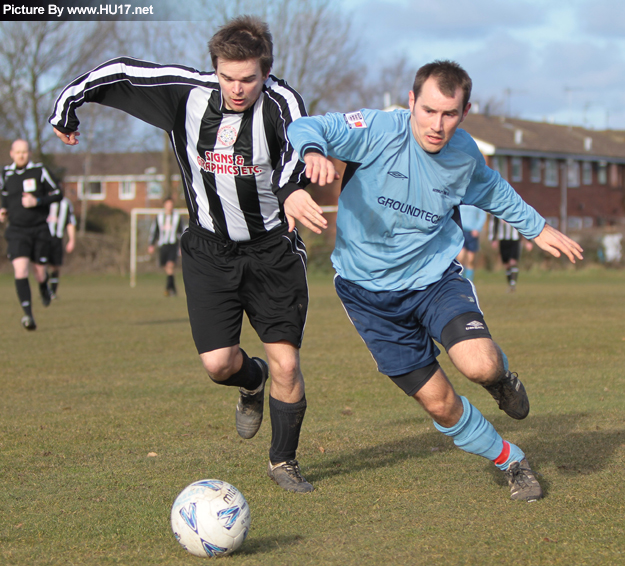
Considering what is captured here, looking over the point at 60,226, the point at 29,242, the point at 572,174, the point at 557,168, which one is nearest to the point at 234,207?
the point at 29,242

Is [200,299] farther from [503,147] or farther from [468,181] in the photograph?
[503,147]

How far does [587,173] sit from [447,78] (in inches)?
2017

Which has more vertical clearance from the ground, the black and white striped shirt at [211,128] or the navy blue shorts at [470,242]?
the black and white striped shirt at [211,128]

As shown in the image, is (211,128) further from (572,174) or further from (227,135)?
(572,174)

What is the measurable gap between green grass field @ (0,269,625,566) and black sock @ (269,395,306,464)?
22cm

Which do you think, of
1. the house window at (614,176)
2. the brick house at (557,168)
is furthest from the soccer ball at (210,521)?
the house window at (614,176)

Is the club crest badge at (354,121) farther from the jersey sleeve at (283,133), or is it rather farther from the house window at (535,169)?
the house window at (535,169)

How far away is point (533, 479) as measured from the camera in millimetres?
4016

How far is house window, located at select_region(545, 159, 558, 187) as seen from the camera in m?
49.0

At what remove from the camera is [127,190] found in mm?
63250

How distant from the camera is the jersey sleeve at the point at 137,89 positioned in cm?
454

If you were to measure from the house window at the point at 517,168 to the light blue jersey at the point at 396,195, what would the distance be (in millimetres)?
44387

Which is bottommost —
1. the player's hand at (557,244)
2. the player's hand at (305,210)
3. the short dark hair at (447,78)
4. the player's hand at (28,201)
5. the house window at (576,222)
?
the house window at (576,222)

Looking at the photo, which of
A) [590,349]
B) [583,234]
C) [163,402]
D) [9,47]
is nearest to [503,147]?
[583,234]
